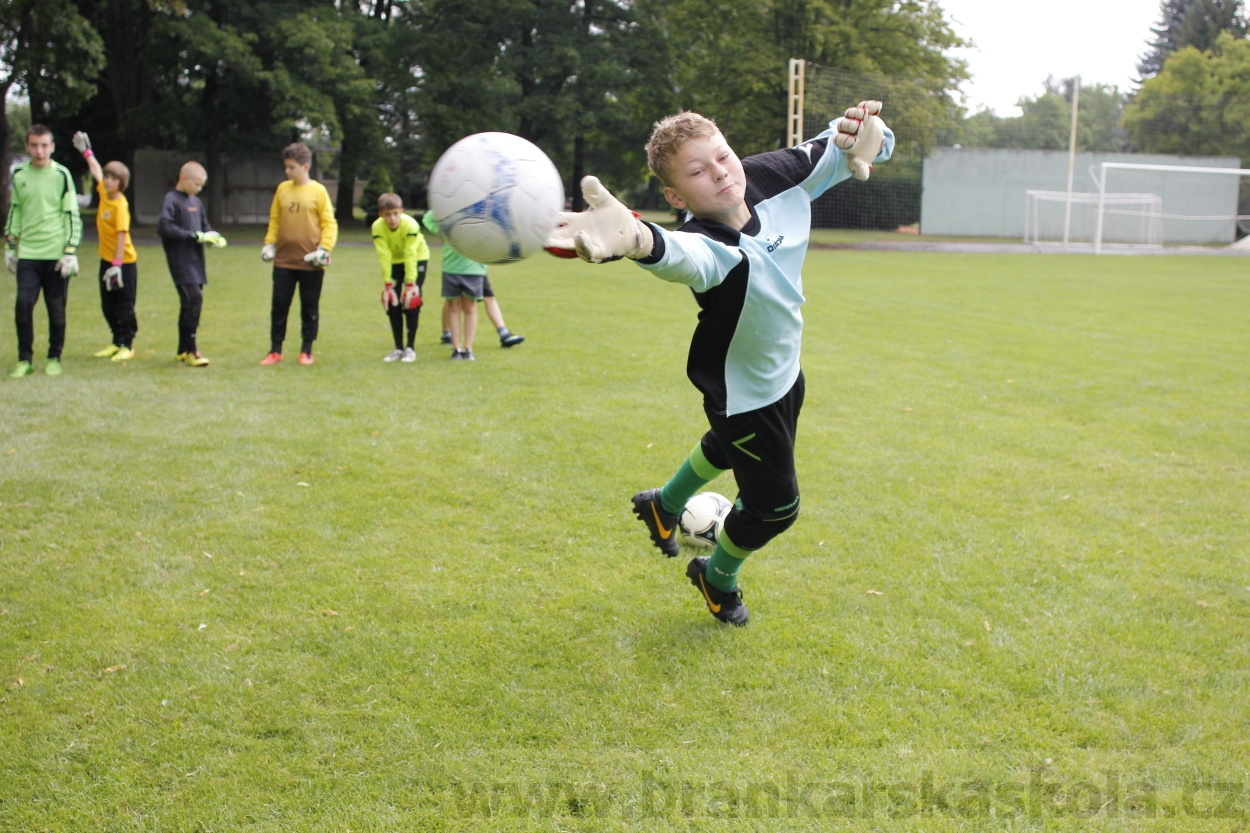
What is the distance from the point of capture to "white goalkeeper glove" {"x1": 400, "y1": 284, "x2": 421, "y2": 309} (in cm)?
966

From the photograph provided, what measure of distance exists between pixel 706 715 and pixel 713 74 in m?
33.9

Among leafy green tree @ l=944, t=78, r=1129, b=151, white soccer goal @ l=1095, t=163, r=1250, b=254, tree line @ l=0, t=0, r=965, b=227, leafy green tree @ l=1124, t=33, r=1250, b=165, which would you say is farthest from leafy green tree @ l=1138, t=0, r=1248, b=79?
tree line @ l=0, t=0, r=965, b=227

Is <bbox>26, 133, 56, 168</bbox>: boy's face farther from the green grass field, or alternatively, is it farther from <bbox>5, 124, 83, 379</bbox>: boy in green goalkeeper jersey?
the green grass field

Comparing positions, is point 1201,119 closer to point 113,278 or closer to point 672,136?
point 113,278

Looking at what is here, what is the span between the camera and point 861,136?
3.88 metres

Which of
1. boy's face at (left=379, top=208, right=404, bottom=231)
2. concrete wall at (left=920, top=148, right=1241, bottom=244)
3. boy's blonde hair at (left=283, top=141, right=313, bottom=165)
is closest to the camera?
boy's blonde hair at (left=283, top=141, right=313, bottom=165)

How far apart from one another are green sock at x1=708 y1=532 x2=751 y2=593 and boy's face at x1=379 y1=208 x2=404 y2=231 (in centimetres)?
677

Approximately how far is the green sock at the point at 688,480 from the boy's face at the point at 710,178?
1292 mm

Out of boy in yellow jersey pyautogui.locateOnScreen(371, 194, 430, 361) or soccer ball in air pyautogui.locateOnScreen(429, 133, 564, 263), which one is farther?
boy in yellow jersey pyautogui.locateOnScreen(371, 194, 430, 361)

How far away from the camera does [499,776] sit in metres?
3.02

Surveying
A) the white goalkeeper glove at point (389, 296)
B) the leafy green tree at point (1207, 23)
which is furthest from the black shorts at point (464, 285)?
the leafy green tree at point (1207, 23)

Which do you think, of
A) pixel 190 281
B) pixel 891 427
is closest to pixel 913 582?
pixel 891 427

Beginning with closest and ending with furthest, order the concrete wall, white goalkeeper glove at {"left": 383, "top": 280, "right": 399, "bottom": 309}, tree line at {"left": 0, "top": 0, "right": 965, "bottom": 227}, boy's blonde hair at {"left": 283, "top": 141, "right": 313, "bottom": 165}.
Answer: boy's blonde hair at {"left": 283, "top": 141, "right": 313, "bottom": 165} → white goalkeeper glove at {"left": 383, "top": 280, "right": 399, "bottom": 309} → tree line at {"left": 0, "top": 0, "right": 965, "bottom": 227} → the concrete wall

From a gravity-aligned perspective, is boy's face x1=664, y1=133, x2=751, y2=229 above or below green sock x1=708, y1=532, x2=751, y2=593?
above
